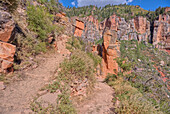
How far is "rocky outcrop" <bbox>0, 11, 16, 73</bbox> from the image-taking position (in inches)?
119

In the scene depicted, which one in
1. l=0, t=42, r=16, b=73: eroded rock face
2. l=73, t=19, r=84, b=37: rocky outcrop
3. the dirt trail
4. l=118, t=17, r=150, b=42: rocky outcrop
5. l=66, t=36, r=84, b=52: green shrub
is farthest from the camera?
l=118, t=17, r=150, b=42: rocky outcrop

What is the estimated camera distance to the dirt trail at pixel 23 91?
85.5 inches

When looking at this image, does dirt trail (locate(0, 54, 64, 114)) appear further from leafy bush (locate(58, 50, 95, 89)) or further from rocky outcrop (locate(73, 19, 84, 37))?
rocky outcrop (locate(73, 19, 84, 37))

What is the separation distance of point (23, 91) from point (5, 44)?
73.2 inches

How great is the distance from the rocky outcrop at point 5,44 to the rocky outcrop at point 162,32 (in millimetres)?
55488

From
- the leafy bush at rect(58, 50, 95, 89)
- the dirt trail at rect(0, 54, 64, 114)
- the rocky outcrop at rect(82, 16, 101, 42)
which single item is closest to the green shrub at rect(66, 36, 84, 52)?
the leafy bush at rect(58, 50, 95, 89)

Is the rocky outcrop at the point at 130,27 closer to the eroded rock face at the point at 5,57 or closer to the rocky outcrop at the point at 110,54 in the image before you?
the rocky outcrop at the point at 110,54

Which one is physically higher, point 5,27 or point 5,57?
point 5,27

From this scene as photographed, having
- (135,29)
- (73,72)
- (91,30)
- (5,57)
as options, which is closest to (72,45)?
(73,72)

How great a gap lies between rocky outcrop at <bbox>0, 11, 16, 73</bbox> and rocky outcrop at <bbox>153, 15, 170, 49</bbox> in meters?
55.5

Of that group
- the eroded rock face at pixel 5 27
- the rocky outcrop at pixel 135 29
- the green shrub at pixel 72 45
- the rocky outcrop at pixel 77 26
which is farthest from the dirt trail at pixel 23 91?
the rocky outcrop at pixel 135 29

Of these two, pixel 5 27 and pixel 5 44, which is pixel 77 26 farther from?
pixel 5 44

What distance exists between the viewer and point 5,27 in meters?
3.21

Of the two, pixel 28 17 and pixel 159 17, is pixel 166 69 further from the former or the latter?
pixel 28 17
